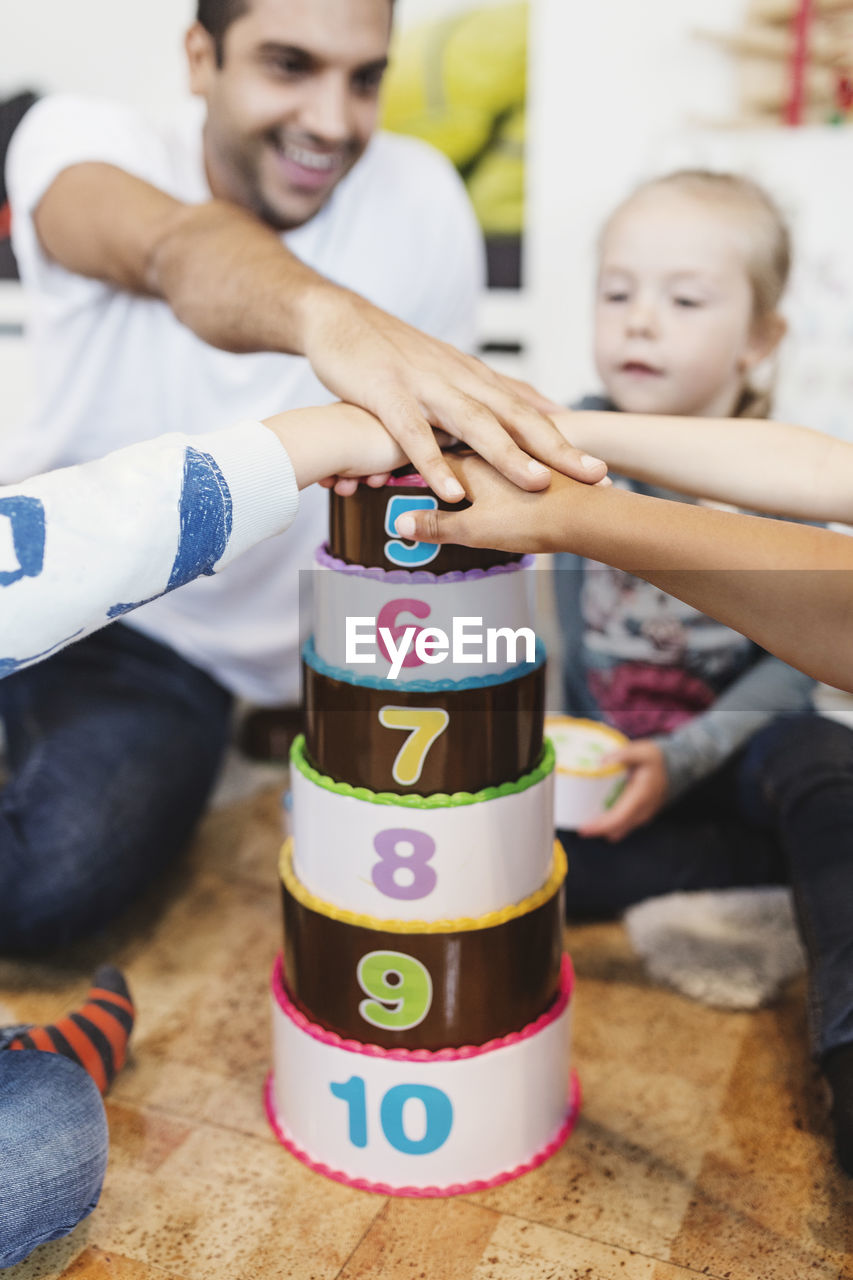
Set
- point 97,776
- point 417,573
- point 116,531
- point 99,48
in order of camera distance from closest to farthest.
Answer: point 116,531 → point 417,573 → point 97,776 → point 99,48

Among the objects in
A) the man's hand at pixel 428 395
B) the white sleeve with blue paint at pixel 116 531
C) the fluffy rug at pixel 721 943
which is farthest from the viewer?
the fluffy rug at pixel 721 943

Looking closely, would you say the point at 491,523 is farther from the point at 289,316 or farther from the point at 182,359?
the point at 182,359

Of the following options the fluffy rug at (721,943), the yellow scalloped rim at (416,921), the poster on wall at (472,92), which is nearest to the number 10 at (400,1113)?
the yellow scalloped rim at (416,921)

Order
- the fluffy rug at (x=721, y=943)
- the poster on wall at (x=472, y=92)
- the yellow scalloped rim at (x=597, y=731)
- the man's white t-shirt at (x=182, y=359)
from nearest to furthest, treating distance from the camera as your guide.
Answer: the fluffy rug at (x=721, y=943), the yellow scalloped rim at (x=597, y=731), the man's white t-shirt at (x=182, y=359), the poster on wall at (x=472, y=92)

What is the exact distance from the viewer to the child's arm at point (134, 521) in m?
0.65

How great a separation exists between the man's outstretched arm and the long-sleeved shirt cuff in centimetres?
9

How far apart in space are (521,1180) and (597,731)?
0.54 meters

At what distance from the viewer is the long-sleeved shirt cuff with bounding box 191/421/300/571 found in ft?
2.38

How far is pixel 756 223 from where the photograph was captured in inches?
48.9

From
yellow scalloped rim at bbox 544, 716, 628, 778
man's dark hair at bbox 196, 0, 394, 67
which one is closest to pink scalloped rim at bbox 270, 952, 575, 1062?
yellow scalloped rim at bbox 544, 716, 628, 778

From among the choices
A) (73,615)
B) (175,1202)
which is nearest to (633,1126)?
(175,1202)

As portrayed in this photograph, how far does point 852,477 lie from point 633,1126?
0.54 meters

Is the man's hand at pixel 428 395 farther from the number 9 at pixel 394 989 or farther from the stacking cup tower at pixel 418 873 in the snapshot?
the number 9 at pixel 394 989

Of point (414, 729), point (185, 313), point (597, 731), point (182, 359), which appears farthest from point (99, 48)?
point (414, 729)
